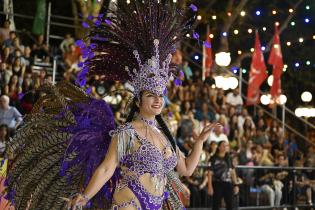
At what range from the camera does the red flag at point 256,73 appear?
18.7 m

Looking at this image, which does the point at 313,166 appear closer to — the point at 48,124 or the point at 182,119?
the point at 182,119

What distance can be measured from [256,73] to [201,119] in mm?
3554

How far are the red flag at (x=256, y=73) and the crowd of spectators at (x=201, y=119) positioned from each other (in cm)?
57

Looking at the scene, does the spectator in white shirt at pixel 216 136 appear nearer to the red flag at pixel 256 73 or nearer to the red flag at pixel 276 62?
the red flag at pixel 256 73

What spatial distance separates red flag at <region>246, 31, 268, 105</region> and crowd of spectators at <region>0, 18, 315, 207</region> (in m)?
0.57

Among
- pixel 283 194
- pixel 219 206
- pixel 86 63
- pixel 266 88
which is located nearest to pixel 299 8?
pixel 266 88

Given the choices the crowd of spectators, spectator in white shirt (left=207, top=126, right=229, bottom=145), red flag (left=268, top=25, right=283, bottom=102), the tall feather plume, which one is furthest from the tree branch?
the tall feather plume

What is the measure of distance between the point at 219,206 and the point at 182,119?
2.70m

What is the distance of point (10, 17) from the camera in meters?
17.9

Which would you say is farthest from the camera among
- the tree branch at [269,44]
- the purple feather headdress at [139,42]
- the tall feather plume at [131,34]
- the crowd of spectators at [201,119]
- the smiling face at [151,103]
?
the tree branch at [269,44]

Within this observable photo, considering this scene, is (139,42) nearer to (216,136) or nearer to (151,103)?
(151,103)

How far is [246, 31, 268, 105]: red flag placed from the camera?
1867cm

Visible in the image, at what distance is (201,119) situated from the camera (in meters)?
15.8

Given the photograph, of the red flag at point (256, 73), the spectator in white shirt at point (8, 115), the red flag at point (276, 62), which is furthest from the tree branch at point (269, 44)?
the spectator in white shirt at point (8, 115)
